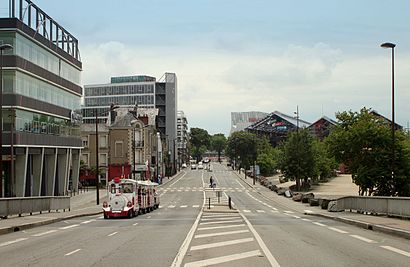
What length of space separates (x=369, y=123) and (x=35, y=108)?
31.8 m

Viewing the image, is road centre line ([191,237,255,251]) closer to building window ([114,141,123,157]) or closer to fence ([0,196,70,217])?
fence ([0,196,70,217])

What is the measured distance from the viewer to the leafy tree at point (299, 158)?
82688 millimetres

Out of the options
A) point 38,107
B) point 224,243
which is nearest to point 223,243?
point 224,243

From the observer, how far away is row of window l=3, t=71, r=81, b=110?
5388 centimetres

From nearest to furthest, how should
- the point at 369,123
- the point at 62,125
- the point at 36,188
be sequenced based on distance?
the point at 369,123 → the point at 36,188 → the point at 62,125

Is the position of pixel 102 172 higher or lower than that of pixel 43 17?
lower

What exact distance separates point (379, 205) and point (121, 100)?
162364 mm

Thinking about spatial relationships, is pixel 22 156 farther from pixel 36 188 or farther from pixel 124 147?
pixel 124 147

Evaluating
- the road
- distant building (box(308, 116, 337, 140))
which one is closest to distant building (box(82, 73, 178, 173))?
distant building (box(308, 116, 337, 140))

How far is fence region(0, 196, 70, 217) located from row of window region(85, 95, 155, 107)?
137 m

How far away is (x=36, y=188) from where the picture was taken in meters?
62.4

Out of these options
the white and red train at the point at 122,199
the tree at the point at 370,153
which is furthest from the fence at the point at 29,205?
the tree at the point at 370,153

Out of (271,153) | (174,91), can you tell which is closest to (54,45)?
(271,153)

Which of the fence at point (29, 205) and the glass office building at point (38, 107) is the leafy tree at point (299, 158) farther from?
the fence at point (29, 205)
